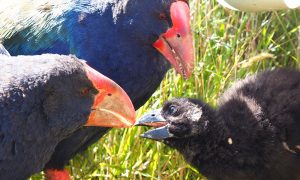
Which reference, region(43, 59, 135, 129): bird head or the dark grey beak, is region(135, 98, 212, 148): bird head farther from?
region(43, 59, 135, 129): bird head

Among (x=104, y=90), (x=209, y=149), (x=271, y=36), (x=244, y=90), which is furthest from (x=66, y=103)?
(x=271, y=36)

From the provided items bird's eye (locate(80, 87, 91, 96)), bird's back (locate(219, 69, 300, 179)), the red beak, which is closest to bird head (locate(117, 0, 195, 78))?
the red beak

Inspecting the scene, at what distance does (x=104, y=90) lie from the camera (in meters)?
2.82

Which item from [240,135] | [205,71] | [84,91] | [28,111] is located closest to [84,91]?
[84,91]

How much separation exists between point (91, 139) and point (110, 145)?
556 mm

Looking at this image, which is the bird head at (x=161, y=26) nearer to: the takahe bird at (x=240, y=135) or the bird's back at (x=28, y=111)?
the takahe bird at (x=240, y=135)

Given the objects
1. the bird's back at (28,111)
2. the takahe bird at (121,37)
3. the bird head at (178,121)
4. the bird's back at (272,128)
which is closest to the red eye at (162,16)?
the takahe bird at (121,37)

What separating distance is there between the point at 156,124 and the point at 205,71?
833mm

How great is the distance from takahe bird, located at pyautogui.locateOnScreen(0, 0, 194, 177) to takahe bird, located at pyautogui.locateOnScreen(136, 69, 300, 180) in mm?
285

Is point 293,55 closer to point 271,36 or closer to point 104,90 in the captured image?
point 271,36

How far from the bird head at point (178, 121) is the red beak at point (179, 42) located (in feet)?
0.98

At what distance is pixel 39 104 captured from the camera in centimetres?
260

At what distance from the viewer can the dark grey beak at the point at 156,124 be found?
3.73 metres

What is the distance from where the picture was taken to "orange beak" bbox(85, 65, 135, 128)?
2814 mm
